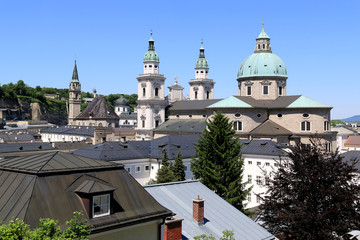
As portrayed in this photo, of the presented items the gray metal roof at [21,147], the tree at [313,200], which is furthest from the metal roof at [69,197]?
the gray metal roof at [21,147]

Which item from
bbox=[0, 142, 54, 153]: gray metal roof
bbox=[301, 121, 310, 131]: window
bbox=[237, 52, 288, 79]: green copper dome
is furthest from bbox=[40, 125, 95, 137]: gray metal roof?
bbox=[301, 121, 310, 131]: window

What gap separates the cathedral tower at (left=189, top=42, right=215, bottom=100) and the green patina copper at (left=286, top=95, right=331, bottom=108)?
37.2 metres

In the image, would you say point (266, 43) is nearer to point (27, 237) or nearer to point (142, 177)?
point (142, 177)

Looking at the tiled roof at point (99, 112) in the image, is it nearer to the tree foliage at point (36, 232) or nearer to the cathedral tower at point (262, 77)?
the cathedral tower at point (262, 77)

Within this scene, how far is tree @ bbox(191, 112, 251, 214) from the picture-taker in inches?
1137

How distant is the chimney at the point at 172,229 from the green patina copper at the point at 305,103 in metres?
49.7

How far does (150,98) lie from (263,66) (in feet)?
76.3

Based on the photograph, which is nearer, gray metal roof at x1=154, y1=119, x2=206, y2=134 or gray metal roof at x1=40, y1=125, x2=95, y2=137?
gray metal roof at x1=154, y1=119, x2=206, y2=134

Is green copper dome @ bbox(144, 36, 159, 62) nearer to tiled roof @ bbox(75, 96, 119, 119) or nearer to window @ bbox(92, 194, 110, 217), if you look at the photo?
tiled roof @ bbox(75, 96, 119, 119)

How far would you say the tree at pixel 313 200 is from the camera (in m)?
18.0

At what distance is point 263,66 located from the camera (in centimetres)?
A: 6775

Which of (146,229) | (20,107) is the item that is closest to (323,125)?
(146,229)

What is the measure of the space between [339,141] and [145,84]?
57455 millimetres

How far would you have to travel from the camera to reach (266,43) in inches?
2835
